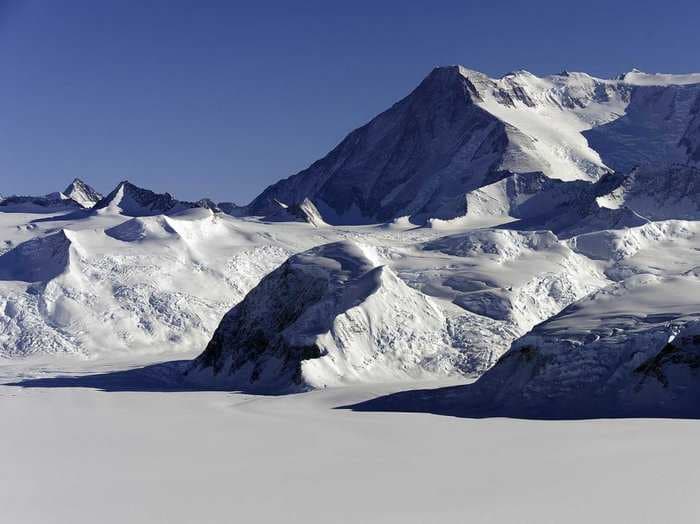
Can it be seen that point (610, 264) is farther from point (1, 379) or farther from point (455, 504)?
point (455, 504)

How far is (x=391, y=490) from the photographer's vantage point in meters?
28.0

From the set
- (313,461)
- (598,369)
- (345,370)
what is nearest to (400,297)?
(345,370)

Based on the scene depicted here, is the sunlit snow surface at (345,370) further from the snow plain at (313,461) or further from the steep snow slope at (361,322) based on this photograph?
the steep snow slope at (361,322)

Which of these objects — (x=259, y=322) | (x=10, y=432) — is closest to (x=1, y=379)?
(x=259, y=322)

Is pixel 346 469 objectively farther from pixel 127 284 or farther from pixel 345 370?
pixel 127 284

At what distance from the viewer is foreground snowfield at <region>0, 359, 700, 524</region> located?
25.1 m

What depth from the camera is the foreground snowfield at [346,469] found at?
82.3 feet

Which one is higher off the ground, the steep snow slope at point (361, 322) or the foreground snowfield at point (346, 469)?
the steep snow slope at point (361, 322)

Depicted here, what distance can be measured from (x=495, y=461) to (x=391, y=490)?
19.3 feet

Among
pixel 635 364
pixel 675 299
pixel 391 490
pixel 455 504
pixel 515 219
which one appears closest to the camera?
pixel 455 504

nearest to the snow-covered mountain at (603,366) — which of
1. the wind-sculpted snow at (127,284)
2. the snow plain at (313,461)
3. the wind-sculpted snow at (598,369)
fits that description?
the wind-sculpted snow at (598,369)

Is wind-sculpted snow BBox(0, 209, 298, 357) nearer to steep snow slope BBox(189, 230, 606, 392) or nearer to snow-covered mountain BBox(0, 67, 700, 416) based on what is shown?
snow-covered mountain BBox(0, 67, 700, 416)

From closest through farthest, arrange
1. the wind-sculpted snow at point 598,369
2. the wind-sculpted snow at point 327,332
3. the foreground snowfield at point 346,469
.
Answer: the foreground snowfield at point 346,469
the wind-sculpted snow at point 598,369
the wind-sculpted snow at point 327,332

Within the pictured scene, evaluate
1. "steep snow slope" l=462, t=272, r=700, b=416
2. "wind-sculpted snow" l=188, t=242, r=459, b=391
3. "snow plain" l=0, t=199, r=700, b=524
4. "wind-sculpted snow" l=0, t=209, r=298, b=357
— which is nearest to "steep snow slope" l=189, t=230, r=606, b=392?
"wind-sculpted snow" l=188, t=242, r=459, b=391
